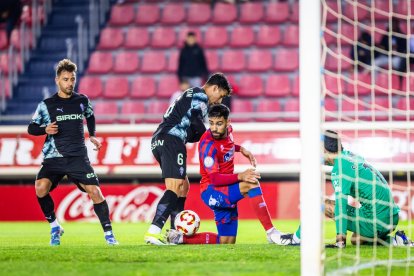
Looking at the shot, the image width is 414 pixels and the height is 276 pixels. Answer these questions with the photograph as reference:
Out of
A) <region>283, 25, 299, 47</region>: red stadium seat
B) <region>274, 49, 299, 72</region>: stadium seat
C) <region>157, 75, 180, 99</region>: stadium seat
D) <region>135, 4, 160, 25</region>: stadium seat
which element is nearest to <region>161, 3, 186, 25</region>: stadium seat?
<region>135, 4, 160, 25</region>: stadium seat

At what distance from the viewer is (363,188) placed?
24.9 feet

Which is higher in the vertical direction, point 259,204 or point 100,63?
point 100,63

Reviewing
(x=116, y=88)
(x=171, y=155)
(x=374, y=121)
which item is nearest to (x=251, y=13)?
(x=116, y=88)

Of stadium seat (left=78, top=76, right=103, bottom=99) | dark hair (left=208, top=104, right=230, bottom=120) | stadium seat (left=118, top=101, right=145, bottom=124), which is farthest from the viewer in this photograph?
stadium seat (left=78, top=76, right=103, bottom=99)

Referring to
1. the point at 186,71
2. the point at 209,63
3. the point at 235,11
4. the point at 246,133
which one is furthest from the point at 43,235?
the point at 235,11

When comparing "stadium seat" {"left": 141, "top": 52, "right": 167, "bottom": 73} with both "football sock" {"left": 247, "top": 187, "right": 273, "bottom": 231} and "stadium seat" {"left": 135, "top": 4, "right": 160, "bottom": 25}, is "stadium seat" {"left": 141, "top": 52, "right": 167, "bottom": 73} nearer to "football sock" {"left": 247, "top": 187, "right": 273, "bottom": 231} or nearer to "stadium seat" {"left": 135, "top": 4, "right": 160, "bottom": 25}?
"stadium seat" {"left": 135, "top": 4, "right": 160, "bottom": 25}

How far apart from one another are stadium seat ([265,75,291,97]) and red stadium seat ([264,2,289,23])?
4.78ft

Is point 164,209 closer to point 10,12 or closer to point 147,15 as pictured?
point 10,12

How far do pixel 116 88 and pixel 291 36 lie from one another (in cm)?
337

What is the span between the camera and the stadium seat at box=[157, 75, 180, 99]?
15969mm

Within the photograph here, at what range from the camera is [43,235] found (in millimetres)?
10359

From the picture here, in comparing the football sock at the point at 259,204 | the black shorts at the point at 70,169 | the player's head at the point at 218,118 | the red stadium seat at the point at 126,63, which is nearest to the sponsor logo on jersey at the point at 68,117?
the black shorts at the point at 70,169

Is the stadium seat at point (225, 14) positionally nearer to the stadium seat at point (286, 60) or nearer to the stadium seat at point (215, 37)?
the stadium seat at point (215, 37)

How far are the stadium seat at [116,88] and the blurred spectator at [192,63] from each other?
58.8 inches
